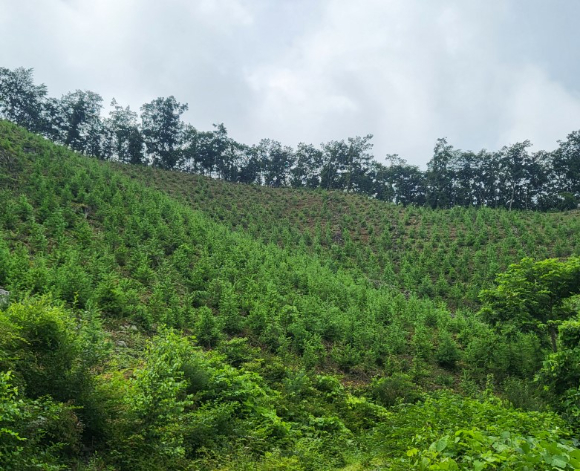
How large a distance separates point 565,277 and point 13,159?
87.4ft

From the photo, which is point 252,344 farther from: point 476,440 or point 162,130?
point 162,130

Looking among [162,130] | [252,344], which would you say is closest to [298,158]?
[162,130]

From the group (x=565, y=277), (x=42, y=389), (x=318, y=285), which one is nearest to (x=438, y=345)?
(x=565, y=277)

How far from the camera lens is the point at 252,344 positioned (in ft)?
34.4

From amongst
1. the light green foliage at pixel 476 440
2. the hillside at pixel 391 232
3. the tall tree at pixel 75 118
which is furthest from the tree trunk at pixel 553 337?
the tall tree at pixel 75 118

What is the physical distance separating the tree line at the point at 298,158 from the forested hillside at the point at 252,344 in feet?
88.9

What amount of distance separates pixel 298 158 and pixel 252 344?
5451 centimetres

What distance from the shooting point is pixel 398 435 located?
4.84 meters

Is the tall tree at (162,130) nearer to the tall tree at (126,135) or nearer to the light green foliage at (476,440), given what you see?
the tall tree at (126,135)

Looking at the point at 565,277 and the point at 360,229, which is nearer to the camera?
the point at 565,277

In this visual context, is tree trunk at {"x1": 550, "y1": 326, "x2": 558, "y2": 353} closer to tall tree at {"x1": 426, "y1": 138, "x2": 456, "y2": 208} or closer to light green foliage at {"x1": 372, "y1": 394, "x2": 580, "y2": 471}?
light green foliage at {"x1": 372, "y1": 394, "x2": 580, "y2": 471}

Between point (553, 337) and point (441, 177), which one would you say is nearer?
point (553, 337)

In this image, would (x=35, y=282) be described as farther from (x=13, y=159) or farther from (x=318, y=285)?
(x=13, y=159)

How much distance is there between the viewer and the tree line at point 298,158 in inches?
1976
